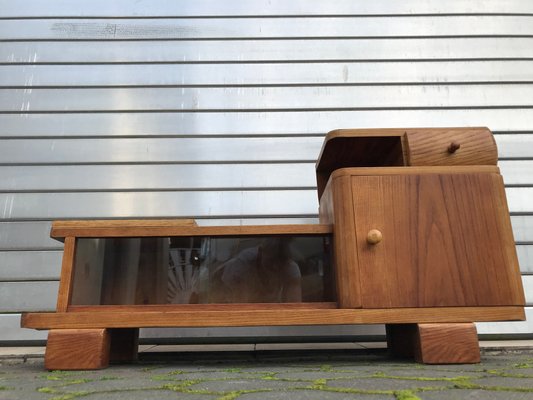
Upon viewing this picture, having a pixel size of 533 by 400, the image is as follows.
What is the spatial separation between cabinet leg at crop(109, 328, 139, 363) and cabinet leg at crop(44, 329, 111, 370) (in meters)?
0.18

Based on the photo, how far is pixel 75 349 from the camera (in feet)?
2.95

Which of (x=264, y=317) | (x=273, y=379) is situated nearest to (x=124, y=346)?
(x=264, y=317)

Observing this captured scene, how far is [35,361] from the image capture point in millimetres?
1182

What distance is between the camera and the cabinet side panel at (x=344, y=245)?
0.92 m

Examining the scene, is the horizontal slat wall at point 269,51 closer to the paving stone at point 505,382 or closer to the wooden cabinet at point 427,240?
the wooden cabinet at point 427,240

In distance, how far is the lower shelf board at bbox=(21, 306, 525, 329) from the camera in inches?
35.6

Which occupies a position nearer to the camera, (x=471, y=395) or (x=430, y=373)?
(x=471, y=395)

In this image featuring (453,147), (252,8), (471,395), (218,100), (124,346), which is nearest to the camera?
(471,395)

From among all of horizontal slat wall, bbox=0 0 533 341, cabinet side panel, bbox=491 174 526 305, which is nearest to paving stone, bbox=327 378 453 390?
cabinet side panel, bbox=491 174 526 305

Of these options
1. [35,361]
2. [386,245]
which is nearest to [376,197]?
[386,245]

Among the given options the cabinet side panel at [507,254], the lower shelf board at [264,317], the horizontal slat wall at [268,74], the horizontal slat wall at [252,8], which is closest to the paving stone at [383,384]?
the lower shelf board at [264,317]

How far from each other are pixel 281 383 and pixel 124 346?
2.07 ft

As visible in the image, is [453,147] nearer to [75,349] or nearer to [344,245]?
[344,245]

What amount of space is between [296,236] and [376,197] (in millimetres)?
235
